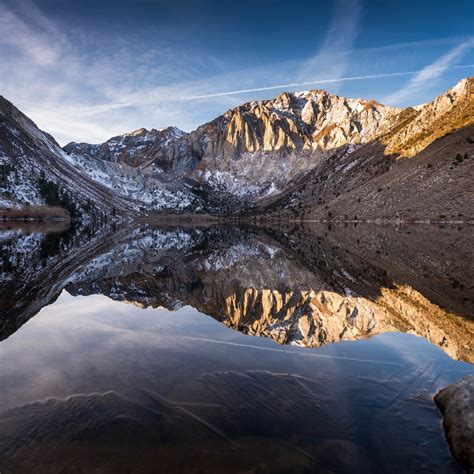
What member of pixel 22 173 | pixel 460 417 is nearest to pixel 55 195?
pixel 22 173

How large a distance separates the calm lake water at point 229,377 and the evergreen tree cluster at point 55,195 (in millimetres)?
151823

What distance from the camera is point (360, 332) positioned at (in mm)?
17938

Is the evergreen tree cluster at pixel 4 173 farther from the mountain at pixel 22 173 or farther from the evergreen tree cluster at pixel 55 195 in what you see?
the evergreen tree cluster at pixel 55 195

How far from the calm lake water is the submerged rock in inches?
12.0

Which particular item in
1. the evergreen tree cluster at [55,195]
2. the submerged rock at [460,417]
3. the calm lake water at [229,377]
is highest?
the evergreen tree cluster at [55,195]

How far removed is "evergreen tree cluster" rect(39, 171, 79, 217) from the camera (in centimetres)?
16288

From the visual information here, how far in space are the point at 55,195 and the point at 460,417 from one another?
180461mm

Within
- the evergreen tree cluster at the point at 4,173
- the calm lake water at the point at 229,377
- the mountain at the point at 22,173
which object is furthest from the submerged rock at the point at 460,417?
the evergreen tree cluster at the point at 4,173

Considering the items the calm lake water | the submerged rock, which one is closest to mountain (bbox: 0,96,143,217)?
the calm lake water

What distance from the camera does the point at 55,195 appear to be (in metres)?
166

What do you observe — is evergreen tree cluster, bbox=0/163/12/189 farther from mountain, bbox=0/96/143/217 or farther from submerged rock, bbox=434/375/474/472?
submerged rock, bbox=434/375/474/472

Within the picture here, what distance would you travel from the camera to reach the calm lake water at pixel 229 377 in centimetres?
825

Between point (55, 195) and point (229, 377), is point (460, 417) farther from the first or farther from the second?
point (55, 195)

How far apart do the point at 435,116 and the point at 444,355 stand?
191 metres
